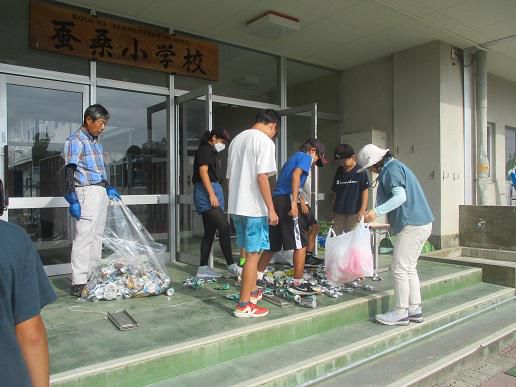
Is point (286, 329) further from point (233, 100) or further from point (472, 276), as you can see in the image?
point (233, 100)

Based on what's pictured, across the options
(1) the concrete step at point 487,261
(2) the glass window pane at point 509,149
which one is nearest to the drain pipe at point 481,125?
(1) the concrete step at point 487,261

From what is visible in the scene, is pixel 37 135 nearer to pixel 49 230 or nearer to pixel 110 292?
pixel 49 230

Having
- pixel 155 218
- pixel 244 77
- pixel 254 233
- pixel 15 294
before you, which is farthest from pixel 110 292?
pixel 244 77

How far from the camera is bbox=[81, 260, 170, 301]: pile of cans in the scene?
12.6ft

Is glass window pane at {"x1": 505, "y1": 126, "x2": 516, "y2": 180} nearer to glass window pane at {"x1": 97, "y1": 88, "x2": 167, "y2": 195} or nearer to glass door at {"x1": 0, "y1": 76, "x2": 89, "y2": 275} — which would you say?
glass window pane at {"x1": 97, "y1": 88, "x2": 167, "y2": 195}

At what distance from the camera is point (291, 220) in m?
3.98

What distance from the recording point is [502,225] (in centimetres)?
680

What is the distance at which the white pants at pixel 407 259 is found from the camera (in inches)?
140

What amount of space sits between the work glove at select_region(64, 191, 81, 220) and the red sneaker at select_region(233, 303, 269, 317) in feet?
5.32

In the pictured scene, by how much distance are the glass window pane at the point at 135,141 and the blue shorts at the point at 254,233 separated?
99.0 inches

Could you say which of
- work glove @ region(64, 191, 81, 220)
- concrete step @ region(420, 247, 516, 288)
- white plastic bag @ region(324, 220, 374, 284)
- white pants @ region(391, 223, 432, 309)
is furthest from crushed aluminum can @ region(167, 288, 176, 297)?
concrete step @ region(420, 247, 516, 288)

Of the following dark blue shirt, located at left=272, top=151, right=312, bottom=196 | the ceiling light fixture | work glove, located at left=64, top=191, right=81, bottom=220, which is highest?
the ceiling light fixture

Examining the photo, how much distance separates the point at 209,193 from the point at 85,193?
4.03 ft

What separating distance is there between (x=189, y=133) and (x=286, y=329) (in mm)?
3240
